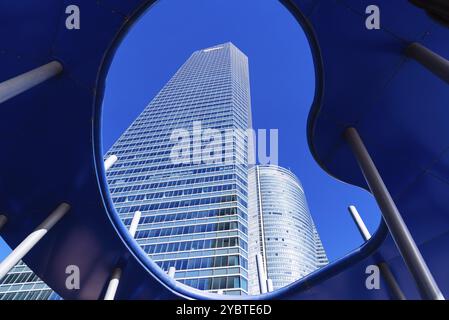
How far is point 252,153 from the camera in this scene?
94.4 m

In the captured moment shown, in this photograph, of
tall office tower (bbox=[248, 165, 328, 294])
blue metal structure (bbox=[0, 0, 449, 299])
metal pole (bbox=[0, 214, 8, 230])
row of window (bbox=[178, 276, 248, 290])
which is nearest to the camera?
blue metal structure (bbox=[0, 0, 449, 299])

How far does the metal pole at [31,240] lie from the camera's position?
21.9ft

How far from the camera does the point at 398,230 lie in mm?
5367

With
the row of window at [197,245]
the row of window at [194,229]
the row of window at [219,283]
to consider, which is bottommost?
the row of window at [219,283]

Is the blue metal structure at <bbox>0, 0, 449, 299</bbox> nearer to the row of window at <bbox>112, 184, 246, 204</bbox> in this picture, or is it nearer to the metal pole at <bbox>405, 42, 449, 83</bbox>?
the metal pole at <bbox>405, 42, 449, 83</bbox>

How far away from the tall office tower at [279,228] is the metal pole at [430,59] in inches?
3346

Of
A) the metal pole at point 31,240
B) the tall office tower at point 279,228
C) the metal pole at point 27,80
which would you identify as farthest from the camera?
the tall office tower at point 279,228

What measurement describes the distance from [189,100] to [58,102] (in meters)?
91.1

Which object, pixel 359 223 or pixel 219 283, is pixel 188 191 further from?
pixel 359 223

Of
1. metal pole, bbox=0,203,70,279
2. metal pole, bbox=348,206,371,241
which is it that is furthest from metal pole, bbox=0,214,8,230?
metal pole, bbox=348,206,371,241

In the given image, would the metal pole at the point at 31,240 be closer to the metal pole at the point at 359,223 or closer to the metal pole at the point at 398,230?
the metal pole at the point at 398,230

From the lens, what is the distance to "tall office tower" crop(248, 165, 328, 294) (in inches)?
3846

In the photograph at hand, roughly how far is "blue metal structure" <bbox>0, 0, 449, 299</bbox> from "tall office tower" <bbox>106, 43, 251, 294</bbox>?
122ft

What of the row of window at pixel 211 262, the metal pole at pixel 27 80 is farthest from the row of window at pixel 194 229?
the metal pole at pixel 27 80
